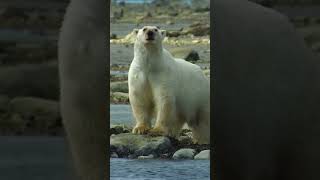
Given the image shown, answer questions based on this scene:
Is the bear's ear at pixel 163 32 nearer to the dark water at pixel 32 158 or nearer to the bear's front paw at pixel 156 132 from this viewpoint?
the bear's front paw at pixel 156 132

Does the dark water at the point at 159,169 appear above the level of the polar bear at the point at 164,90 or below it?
below

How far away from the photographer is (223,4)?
87.7 inches

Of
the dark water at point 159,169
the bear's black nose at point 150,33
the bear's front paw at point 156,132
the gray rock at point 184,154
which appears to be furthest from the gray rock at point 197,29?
the dark water at point 159,169

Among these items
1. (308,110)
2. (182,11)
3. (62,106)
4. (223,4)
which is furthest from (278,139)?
(182,11)

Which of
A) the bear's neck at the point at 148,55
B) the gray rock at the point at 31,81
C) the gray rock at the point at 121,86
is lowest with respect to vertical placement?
the gray rock at the point at 121,86

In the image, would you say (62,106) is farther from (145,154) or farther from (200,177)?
(145,154)

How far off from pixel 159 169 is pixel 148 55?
1156 mm

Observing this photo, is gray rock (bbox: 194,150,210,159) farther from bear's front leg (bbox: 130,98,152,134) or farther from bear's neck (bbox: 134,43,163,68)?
bear's neck (bbox: 134,43,163,68)

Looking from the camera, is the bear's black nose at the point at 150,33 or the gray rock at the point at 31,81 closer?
the gray rock at the point at 31,81

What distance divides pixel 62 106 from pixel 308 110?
1.03 meters

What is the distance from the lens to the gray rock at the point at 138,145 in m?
3.46

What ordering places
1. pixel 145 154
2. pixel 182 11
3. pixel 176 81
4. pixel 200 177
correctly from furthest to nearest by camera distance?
pixel 176 81 → pixel 182 11 → pixel 145 154 → pixel 200 177

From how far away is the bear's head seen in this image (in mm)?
3863

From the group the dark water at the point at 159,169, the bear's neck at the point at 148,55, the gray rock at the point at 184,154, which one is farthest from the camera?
the bear's neck at the point at 148,55
